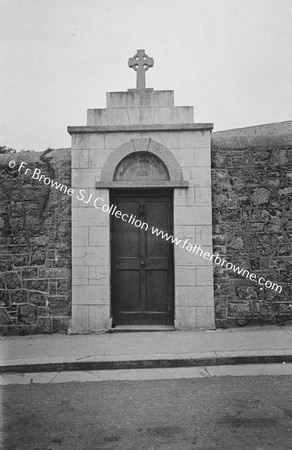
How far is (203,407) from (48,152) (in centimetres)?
517

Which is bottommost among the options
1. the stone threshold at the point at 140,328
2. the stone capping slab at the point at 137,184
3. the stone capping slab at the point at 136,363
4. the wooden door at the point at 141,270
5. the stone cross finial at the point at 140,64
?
the stone capping slab at the point at 136,363

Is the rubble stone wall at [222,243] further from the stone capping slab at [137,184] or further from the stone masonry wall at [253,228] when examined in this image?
the stone capping slab at [137,184]

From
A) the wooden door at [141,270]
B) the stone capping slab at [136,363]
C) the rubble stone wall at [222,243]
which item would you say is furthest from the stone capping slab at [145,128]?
the stone capping slab at [136,363]

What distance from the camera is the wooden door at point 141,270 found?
691 cm

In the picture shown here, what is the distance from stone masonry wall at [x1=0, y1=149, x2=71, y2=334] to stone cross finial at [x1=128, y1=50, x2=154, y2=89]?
1836 millimetres

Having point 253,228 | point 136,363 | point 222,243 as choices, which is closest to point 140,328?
A: point 136,363

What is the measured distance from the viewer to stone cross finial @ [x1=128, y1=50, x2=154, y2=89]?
713 centimetres

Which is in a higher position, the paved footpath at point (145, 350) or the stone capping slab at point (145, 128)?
the stone capping slab at point (145, 128)

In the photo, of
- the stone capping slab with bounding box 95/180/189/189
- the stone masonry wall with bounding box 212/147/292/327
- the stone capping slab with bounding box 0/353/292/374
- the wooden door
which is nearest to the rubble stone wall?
the stone masonry wall with bounding box 212/147/292/327

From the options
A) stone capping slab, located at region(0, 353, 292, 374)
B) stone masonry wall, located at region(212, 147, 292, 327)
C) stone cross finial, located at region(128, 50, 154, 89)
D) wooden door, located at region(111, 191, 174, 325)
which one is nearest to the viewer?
stone capping slab, located at region(0, 353, 292, 374)

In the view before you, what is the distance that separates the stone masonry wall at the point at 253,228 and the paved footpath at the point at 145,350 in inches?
16.0

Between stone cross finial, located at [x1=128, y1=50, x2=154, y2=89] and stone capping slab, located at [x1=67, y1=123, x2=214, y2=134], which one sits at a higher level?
stone cross finial, located at [x1=128, y1=50, x2=154, y2=89]

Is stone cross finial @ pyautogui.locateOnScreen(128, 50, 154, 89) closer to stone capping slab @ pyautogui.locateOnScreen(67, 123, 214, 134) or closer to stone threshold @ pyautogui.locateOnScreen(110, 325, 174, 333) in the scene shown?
stone capping slab @ pyautogui.locateOnScreen(67, 123, 214, 134)

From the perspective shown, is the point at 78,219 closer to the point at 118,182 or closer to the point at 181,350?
the point at 118,182
